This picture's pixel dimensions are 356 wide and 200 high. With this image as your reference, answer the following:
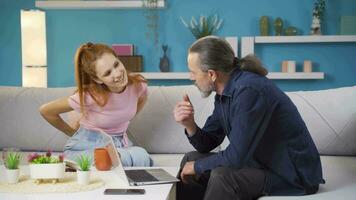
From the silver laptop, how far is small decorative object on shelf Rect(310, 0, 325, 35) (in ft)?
9.48

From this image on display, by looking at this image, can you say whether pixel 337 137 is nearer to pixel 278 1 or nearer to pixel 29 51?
pixel 278 1

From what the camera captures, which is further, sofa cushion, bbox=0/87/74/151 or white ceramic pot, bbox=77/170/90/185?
sofa cushion, bbox=0/87/74/151

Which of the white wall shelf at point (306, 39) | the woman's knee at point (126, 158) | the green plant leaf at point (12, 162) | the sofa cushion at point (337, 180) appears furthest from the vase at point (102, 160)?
the white wall shelf at point (306, 39)

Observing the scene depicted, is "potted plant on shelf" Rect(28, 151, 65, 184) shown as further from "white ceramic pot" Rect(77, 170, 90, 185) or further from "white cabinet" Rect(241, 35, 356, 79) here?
"white cabinet" Rect(241, 35, 356, 79)

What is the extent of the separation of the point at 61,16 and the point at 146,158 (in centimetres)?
291

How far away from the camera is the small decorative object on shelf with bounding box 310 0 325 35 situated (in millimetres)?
4320

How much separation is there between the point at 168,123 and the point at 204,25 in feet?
6.59

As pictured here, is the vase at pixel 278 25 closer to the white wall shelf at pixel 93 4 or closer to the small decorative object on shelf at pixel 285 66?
the small decorative object on shelf at pixel 285 66

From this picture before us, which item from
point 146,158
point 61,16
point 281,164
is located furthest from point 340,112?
point 61,16

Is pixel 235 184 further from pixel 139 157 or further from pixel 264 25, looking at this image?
pixel 264 25

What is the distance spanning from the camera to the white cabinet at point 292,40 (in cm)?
426

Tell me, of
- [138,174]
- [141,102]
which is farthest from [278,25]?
[138,174]

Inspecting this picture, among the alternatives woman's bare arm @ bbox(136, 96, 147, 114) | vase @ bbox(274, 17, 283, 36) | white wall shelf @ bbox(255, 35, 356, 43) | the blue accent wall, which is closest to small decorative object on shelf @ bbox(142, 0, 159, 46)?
the blue accent wall

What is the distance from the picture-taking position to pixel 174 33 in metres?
4.63
